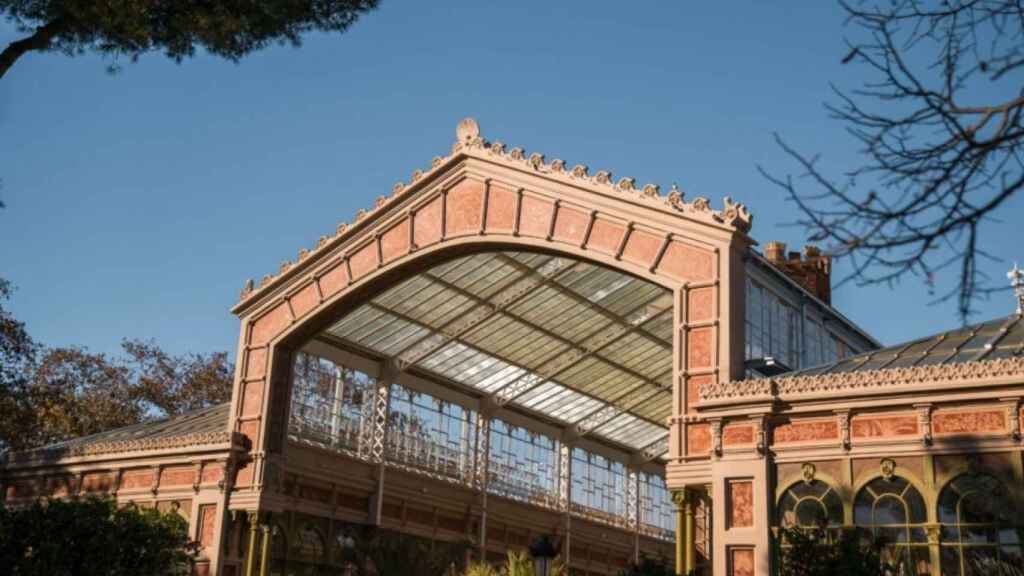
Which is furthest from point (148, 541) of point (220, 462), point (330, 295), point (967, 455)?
point (967, 455)

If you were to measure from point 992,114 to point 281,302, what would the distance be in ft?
95.8

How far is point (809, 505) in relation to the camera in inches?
948

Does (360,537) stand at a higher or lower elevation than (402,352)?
lower

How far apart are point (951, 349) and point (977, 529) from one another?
4445mm

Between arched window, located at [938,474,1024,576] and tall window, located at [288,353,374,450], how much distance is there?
19.8m

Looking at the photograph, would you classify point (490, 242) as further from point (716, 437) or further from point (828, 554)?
point (828, 554)

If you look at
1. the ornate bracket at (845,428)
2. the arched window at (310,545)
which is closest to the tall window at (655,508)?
the arched window at (310,545)

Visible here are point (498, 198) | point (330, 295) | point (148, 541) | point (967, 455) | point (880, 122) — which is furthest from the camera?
point (330, 295)

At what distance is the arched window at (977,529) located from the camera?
2145 centimetres

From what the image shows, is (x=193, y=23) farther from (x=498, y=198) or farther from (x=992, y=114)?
(x=992, y=114)

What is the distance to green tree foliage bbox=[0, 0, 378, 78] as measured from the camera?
19516 mm

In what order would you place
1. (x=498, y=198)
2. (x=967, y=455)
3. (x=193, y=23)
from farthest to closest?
(x=498, y=198) < (x=967, y=455) < (x=193, y=23)

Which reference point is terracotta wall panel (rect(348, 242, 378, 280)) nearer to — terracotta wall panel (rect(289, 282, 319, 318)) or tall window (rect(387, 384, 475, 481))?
terracotta wall panel (rect(289, 282, 319, 318))

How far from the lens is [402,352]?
38.8 metres
